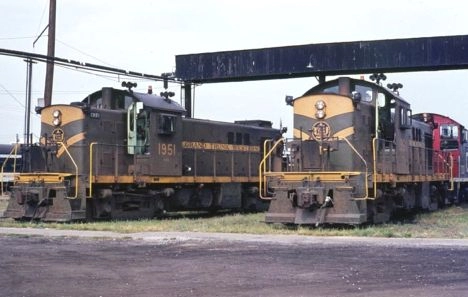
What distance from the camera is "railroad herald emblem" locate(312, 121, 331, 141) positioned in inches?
704

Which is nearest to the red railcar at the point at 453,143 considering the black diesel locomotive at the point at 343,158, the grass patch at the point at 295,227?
the grass patch at the point at 295,227


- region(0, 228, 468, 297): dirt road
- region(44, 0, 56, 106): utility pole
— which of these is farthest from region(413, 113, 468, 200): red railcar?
region(44, 0, 56, 106): utility pole

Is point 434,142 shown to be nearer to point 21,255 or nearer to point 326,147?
point 326,147

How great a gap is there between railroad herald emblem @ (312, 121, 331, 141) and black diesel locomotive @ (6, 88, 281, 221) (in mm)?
2373

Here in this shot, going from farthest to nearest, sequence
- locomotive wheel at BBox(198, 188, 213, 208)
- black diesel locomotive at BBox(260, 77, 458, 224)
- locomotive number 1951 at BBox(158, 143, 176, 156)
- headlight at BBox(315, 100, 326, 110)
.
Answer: locomotive wheel at BBox(198, 188, 213, 208)
locomotive number 1951 at BBox(158, 143, 176, 156)
headlight at BBox(315, 100, 326, 110)
black diesel locomotive at BBox(260, 77, 458, 224)

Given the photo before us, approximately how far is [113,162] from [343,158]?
24.1 feet

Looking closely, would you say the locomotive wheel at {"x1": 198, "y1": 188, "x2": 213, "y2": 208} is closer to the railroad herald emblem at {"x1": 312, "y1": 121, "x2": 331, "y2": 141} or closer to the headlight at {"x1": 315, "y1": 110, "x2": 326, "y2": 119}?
the railroad herald emblem at {"x1": 312, "y1": 121, "x2": 331, "y2": 141}

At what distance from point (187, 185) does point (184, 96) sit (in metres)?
10.3

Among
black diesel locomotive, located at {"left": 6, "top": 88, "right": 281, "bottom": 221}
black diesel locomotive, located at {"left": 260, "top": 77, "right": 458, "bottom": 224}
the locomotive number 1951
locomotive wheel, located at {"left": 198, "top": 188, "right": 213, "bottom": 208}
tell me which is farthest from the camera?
locomotive wheel, located at {"left": 198, "top": 188, "right": 213, "bottom": 208}

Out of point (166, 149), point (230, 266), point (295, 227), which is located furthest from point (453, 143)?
point (230, 266)

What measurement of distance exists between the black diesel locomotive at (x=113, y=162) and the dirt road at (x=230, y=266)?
13.2 feet

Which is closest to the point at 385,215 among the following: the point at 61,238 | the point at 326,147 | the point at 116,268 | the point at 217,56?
the point at 326,147

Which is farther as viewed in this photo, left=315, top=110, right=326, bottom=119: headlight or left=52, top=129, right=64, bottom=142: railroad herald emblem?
left=52, top=129, right=64, bottom=142: railroad herald emblem

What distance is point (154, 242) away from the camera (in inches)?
593
